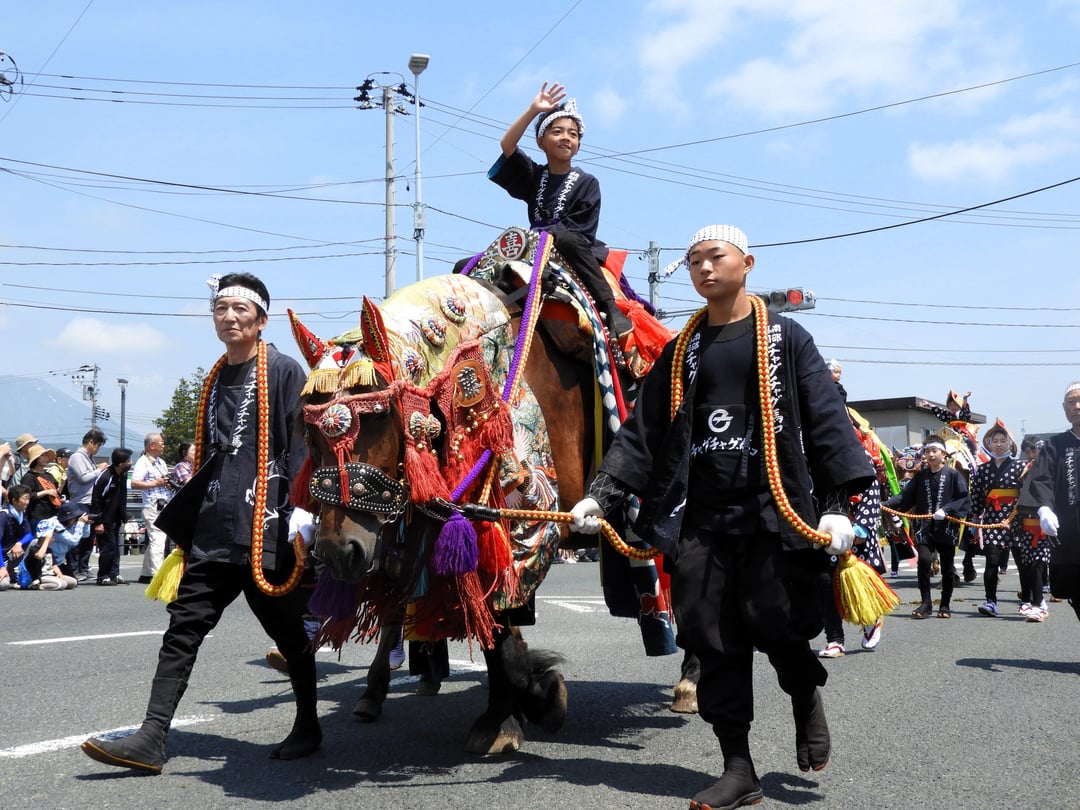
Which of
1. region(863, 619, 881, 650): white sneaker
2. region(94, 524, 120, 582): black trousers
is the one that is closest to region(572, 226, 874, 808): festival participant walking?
region(863, 619, 881, 650): white sneaker

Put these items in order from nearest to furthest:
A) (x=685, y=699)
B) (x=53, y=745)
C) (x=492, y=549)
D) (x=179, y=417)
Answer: (x=492, y=549), (x=53, y=745), (x=685, y=699), (x=179, y=417)

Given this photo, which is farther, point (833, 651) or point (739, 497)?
point (833, 651)

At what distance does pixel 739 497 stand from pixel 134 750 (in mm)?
2640

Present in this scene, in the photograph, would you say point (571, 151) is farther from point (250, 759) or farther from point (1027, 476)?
point (1027, 476)

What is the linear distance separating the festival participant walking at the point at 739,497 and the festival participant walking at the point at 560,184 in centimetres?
125

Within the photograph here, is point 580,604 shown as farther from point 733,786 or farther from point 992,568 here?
point 733,786

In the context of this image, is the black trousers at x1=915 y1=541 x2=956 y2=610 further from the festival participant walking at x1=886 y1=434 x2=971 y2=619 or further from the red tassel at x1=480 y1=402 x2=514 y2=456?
the red tassel at x1=480 y1=402 x2=514 y2=456

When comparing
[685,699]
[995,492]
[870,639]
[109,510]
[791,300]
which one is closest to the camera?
[685,699]

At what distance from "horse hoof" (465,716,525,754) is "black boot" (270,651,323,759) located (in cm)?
69

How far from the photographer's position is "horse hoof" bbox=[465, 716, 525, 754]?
4.60m

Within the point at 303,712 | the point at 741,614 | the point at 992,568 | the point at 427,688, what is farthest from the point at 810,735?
the point at 992,568

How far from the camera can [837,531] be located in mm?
3770

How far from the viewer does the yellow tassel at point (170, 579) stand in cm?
467

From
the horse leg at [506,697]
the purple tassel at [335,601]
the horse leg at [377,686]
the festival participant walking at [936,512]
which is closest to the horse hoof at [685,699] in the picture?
the horse leg at [506,697]
